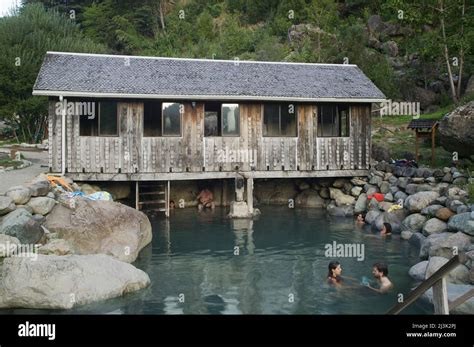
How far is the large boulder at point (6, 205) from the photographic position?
13.2m

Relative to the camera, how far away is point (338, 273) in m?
12.4

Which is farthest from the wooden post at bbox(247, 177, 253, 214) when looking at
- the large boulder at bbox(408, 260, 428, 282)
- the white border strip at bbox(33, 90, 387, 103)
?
the large boulder at bbox(408, 260, 428, 282)

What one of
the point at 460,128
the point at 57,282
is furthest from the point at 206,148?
the point at 57,282

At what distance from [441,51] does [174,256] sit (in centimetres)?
1904

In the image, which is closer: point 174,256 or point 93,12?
point 174,256

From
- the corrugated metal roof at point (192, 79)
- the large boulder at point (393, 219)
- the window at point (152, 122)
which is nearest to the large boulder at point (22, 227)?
the corrugated metal roof at point (192, 79)

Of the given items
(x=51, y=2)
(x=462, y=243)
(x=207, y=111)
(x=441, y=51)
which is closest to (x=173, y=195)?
(x=207, y=111)

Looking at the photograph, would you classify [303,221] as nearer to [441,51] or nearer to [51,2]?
[441,51]

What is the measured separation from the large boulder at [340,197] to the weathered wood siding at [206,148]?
134cm

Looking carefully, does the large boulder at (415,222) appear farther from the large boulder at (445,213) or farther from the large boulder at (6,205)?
the large boulder at (6,205)

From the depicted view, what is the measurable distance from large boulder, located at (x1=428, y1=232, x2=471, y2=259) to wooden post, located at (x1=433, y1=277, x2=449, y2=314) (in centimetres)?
830
